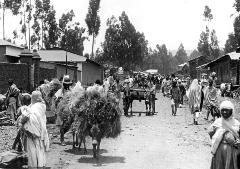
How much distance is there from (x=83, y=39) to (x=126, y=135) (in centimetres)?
6423

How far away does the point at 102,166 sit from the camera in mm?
9273

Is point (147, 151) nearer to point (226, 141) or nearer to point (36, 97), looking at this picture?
point (36, 97)

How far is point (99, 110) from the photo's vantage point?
33.1 feet

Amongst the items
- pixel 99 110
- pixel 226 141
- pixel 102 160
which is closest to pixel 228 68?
pixel 99 110

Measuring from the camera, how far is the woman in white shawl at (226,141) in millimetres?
6447

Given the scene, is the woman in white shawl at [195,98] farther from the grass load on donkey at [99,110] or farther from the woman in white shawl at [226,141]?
the woman in white shawl at [226,141]

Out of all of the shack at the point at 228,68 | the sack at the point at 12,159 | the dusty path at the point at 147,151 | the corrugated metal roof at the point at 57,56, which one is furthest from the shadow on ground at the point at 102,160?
the corrugated metal roof at the point at 57,56

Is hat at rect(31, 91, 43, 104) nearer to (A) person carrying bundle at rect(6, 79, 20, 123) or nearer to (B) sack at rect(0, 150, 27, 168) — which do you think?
(B) sack at rect(0, 150, 27, 168)

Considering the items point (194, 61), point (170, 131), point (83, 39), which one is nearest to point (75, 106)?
point (170, 131)

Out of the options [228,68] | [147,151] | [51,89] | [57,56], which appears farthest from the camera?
[57,56]

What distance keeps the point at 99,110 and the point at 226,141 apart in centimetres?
410

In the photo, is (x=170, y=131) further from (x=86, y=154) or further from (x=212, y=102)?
(x=86, y=154)

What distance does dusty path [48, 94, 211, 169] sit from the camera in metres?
9.47

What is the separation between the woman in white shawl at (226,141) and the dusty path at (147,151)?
2643 millimetres
